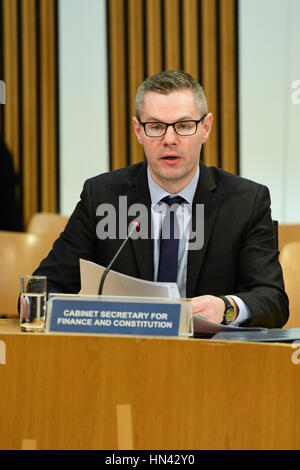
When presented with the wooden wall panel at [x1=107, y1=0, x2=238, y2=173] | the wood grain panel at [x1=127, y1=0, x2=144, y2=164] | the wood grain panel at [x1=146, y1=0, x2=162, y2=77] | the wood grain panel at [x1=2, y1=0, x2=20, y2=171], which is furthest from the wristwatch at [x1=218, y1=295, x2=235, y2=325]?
the wood grain panel at [x1=2, y1=0, x2=20, y2=171]

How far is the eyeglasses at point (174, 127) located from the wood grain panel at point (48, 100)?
9.87ft

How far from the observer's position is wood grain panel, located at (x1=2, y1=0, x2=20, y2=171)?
206 inches

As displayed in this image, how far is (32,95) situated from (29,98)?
1.3 inches

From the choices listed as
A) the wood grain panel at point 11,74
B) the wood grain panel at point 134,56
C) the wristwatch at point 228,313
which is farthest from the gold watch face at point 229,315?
the wood grain panel at point 11,74

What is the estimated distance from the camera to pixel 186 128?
7.55 ft

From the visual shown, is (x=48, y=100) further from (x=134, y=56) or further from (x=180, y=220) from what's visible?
(x=180, y=220)

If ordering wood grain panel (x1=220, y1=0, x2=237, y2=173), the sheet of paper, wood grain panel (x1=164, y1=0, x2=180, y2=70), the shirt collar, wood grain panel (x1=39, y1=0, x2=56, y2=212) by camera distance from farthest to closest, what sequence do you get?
wood grain panel (x1=39, y1=0, x2=56, y2=212) < wood grain panel (x1=164, y1=0, x2=180, y2=70) < wood grain panel (x1=220, y1=0, x2=237, y2=173) < the shirt collar < the sheet of paper

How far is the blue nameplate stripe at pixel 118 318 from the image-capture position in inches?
58.4

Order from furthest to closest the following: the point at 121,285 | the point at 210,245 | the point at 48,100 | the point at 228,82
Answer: the point at 48,100
the point at 228,82
the point at 210,245
the point at 121,285

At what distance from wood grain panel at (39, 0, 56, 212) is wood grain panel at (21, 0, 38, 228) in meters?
0.06

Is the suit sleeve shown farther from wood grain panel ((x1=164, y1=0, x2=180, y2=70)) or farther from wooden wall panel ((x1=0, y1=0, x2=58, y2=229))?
wooden wall panel ((x1=0, y1=0, x2=58, y2=229))

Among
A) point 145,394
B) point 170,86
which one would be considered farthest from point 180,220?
point 145,394
